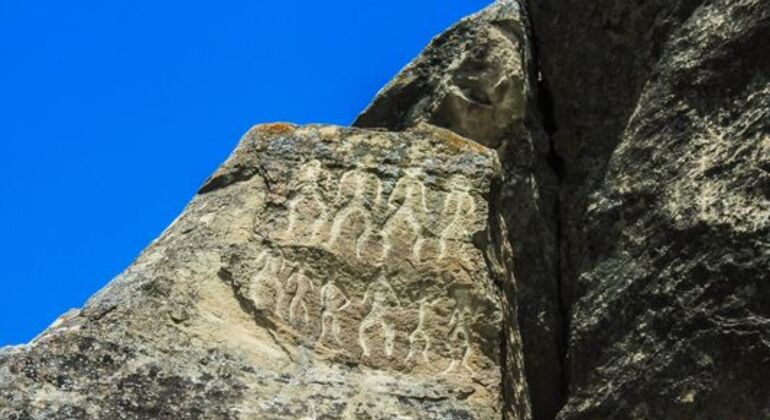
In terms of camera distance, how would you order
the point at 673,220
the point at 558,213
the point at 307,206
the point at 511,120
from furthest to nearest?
the point at 511,120 → the point at 558,213 → the point at 307,206 → the point at 673,220

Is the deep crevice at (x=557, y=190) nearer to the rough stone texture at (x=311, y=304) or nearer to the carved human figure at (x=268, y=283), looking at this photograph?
the rough stone texture at (x=311, y=304)

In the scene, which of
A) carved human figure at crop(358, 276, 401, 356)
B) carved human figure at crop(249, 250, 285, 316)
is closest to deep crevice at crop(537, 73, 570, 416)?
carved human figure at crop(358, 276, 401, 356)

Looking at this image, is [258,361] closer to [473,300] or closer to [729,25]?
[473,300]

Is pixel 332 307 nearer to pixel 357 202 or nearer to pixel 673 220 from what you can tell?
pixel 357 202

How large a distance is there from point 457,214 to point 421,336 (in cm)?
71

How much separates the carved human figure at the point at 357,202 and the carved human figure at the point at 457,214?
32 centimetres

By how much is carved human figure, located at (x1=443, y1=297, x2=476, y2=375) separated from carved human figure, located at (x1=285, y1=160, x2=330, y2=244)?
0.69 m

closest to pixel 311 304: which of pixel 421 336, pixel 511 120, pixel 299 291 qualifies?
pixel 299 291

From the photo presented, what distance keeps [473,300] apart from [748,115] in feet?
4.60

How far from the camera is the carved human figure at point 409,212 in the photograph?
766 centimetres

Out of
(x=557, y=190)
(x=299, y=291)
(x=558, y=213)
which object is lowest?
(x=299, y=291)

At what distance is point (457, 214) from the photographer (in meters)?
7.81

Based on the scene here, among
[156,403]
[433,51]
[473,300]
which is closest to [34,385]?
[156,403]

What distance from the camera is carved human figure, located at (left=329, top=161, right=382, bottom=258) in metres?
7.64
